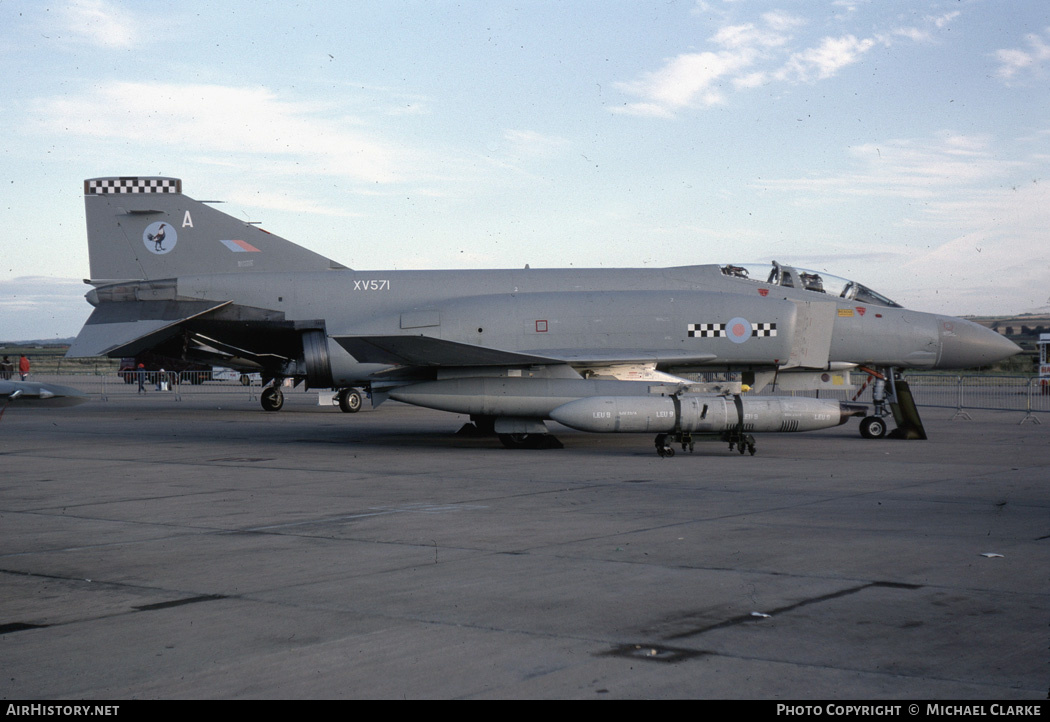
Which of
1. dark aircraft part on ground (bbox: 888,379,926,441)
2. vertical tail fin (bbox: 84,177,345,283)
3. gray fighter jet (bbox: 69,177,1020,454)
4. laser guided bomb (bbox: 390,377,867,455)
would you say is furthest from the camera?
vertical tail fin (bbox: 84,177,345,283)

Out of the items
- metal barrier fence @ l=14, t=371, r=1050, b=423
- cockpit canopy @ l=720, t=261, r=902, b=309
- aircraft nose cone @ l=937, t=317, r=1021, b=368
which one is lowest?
metal barrier fence @ l=14, t=371, r=1050, b=423

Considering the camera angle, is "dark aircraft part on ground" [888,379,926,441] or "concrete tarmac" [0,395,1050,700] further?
"dark aircraft part on ground" [888,379,926,441]

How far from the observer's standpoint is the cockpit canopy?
16906 mm

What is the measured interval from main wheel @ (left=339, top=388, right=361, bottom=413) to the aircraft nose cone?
15346 millimetres

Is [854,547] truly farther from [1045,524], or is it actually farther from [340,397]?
[340,397]

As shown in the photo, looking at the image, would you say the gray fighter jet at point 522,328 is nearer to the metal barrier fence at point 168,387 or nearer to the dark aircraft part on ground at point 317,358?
the dark aircraft part on ground at point 317,358

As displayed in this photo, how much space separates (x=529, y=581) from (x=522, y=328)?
10612mm

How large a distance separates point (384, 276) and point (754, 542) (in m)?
12.5

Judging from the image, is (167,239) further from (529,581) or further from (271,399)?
(529,581)

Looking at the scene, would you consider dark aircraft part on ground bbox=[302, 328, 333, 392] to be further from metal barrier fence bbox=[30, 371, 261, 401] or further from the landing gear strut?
metal barrier fence bbox=[30, 371, 261, 401]

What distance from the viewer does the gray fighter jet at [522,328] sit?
47.8 ft

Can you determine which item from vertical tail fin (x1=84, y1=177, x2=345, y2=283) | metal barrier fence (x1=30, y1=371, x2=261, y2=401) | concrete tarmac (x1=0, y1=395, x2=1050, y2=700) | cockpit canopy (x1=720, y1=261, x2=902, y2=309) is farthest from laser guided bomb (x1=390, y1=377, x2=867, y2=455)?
metal barrier fence (x1=30, y1=371, x2=261, y2=401)

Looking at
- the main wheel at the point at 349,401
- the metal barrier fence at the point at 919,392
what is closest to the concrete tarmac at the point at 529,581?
the metal barrier fence at the point at 919,392

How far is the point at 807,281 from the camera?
55.6 ft
